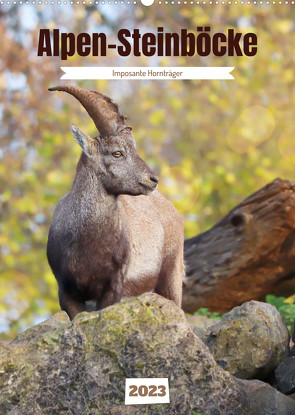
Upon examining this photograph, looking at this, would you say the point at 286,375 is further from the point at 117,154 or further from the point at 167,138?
the point at 167,138

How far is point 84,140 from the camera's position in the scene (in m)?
5.71

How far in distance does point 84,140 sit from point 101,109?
1.01 feet

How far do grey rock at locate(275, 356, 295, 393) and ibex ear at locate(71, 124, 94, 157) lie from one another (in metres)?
2.39

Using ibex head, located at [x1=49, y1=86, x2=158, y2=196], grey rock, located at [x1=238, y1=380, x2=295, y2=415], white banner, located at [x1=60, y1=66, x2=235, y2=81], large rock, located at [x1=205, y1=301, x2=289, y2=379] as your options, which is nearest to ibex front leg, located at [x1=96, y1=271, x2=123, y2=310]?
ibex head, located at [x1=49, y1=86, x2=158, y2=196]

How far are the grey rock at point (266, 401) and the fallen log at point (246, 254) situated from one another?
4700mm

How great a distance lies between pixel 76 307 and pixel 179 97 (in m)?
9.06

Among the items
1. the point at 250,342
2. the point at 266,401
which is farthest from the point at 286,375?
the point at 266,401

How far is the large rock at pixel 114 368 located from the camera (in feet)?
13.6

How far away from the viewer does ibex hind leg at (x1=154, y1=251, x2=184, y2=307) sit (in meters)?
6.97

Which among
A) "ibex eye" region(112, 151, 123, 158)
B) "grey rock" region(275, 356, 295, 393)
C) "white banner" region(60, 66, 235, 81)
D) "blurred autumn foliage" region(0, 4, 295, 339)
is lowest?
"grey rock" region(275, 356, 295, 393)

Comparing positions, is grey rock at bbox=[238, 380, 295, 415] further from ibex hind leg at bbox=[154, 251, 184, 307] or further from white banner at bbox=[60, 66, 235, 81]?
white banner at bbox=[60, 66, 235, 81]

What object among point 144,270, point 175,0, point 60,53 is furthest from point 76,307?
A: point 175,0

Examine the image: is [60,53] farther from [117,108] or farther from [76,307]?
[76,307]

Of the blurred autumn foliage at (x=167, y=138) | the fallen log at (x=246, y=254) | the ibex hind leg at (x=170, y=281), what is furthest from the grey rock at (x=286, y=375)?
the blurred autumn foliage at (x=167, y=138)
